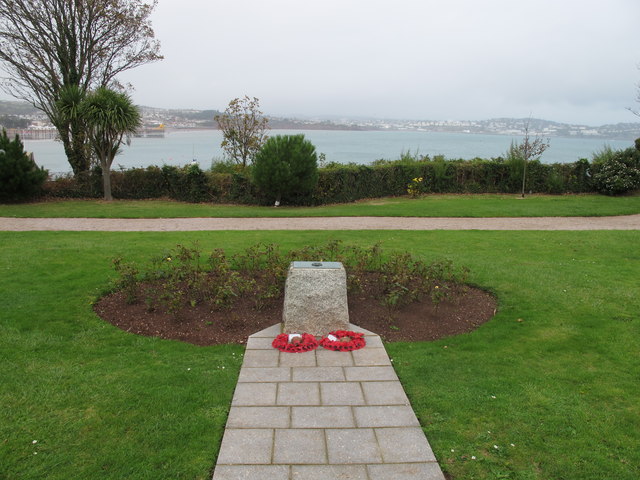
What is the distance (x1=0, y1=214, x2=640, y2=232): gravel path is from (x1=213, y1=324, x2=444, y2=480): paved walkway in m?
7.38

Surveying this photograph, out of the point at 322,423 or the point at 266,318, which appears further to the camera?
the point at 266,318

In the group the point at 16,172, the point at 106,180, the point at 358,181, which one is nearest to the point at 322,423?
the point at 358,181

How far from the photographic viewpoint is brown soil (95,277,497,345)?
5.73m

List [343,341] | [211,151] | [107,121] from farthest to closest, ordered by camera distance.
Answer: [211,151], [107,121], [343,341]

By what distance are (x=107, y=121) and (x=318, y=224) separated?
8.93 metres

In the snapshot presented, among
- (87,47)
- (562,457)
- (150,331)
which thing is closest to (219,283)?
(150,331)

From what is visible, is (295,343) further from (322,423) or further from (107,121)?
(107,121)

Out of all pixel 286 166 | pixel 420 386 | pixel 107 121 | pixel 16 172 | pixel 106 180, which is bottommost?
pixel 420 386

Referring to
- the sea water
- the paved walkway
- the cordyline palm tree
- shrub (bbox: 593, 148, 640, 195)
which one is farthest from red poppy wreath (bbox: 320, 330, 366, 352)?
shrub (bbox: 593, 148, 640, 195)

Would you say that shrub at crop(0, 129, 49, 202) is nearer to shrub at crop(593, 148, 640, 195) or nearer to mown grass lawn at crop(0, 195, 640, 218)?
mown grass lawn at crop(0, 195, 640, 218)

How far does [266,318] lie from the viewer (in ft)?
20.1

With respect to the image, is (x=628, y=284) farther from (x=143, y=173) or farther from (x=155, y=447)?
(x=143, y=173)

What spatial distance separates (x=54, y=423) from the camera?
3879 mm

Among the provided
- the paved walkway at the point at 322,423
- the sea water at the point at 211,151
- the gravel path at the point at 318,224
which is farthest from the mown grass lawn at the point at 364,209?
the paved walkway at the point at 322,423
